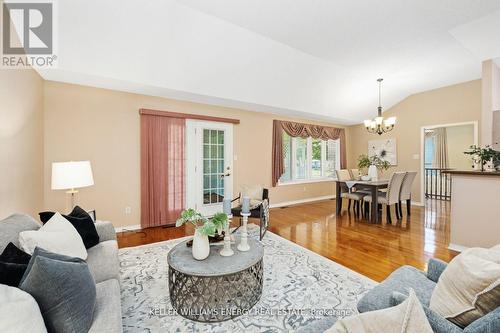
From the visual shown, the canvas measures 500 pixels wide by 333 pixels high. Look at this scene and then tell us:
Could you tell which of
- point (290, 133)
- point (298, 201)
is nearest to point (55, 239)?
point (290, 133)

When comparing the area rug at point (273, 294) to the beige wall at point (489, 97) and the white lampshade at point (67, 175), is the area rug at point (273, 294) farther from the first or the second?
the beige wall at point (489, 97)

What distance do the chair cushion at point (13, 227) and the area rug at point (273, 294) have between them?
953 millimetres

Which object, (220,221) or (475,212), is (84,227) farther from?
(475,212)

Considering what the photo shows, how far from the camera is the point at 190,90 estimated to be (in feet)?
12.5

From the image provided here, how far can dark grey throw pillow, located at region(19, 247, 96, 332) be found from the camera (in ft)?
3.33

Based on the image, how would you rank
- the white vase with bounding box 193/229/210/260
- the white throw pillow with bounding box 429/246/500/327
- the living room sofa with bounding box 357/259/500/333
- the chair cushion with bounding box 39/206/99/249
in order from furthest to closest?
1. the chair cushion with bounding box 39/206/99/249
2. the white vase with bounding box 193/229/210/260
3. the white throw pillow with bounding box 429/246/500/327
4. the living room sofa with bounding box 357/259/500/333

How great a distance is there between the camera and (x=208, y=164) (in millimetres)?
4809

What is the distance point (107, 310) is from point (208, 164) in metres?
3.65

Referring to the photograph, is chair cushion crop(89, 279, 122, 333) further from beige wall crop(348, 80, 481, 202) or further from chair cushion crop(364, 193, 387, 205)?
beige wall crop(348, 80, 481, 202)

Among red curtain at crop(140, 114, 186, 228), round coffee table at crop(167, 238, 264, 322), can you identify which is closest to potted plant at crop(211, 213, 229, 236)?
round coffee table at crop(167, 238, 264, 322)

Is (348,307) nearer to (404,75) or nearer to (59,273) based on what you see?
(59,273)

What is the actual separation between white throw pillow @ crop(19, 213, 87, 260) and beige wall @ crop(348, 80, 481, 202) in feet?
23.5

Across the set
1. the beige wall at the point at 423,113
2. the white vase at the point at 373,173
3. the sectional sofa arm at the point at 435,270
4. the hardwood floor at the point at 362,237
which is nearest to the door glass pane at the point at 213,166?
the hardwood floor at the point at 362,237

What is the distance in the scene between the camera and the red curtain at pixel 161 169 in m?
4.03
